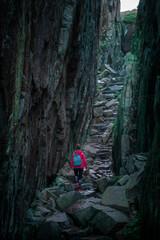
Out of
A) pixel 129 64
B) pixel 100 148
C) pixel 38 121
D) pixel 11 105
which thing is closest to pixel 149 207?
pixel 11 105

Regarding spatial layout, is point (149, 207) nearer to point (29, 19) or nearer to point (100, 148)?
point (29, 19)

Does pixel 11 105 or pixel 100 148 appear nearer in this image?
pixel 11 105

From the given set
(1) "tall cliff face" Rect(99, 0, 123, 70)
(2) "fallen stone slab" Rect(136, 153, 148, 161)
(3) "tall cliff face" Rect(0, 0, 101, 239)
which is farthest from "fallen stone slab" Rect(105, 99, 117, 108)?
(2) "fallen stone slab" Rect(136, 153, 148, 161)

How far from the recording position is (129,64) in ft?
45.2

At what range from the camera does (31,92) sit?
5855 mm

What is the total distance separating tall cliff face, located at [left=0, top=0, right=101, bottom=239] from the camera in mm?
3729

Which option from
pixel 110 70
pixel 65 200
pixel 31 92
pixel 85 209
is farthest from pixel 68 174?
pixel 110 70

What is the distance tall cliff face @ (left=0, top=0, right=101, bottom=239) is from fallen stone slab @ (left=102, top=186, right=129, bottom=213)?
7.73ft

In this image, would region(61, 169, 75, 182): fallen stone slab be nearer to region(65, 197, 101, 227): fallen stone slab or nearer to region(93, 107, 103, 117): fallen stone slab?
region(65, 197, 101, 227): fallen stone slab

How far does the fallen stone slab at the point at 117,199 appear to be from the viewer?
5.06 meters

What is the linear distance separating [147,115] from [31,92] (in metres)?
4.43

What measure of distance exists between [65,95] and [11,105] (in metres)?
6.86

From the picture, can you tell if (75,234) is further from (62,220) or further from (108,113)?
(108,113)

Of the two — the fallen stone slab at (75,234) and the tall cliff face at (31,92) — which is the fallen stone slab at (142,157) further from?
the tall cliff face at (31,92)
